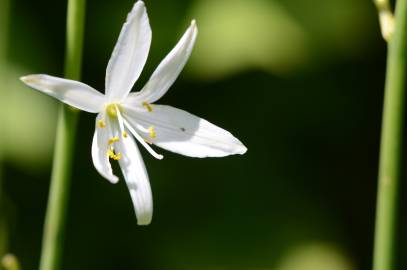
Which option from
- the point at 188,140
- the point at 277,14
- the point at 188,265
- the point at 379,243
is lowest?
the point at 188,265

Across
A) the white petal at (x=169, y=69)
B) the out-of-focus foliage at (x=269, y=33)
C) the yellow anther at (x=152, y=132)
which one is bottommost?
the yellow anther at (x=152, y=132)

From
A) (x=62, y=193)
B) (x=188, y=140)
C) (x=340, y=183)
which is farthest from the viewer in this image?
(x=340, y=183)

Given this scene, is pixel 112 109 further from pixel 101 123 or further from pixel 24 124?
pixel 24 124

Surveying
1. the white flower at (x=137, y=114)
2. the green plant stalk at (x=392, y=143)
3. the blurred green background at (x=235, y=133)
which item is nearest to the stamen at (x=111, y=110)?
the white flower at (x=137, y=114)

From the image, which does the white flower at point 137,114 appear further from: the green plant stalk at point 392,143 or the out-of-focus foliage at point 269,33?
the out-of-focus foliage at point 269,33

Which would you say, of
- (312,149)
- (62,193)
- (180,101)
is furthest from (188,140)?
(312,149)

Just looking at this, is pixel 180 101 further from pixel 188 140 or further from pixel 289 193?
pixel 188 140

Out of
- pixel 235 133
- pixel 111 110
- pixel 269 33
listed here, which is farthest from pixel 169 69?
pixel 235 133
